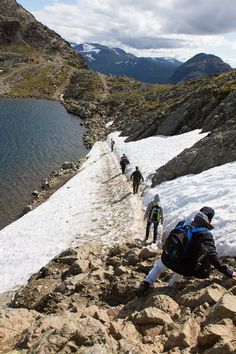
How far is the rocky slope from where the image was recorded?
33.0 ft

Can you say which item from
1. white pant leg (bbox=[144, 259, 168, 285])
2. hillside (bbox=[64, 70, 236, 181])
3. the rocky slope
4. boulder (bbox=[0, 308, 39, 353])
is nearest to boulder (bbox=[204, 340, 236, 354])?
the rocky slope

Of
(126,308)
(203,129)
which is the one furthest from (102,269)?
(203,129)

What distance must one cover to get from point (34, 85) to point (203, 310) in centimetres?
15518

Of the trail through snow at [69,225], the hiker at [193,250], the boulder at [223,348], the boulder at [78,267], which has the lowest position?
the trail through snow at [69,225]

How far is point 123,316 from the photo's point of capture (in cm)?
1279

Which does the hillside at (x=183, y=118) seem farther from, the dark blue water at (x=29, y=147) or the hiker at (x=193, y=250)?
the hiker at (x=193, y=250)

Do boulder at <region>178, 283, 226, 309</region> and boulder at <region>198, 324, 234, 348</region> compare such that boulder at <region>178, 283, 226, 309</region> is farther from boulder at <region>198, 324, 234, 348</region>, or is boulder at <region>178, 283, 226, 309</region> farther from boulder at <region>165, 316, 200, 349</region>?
boulder at <region>198, 324, 234, 348</region>

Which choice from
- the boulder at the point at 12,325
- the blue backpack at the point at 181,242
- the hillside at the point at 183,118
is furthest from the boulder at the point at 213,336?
the hillside at the point at 183,118

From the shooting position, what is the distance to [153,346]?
1043 centimetres

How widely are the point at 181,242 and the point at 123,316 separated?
A: 3.15 m

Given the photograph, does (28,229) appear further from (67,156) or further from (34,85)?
(34,85)

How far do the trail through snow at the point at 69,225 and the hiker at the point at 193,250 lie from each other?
1140 centimetres

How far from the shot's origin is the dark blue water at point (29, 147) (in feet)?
147

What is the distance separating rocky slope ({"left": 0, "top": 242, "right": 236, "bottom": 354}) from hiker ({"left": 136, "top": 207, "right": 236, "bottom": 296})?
2.62ft
